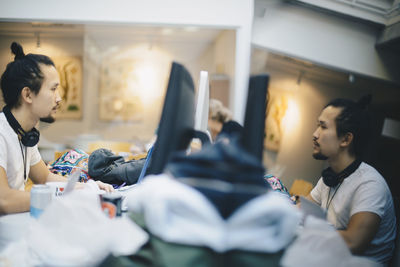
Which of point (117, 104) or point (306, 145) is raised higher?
point (117, 104)

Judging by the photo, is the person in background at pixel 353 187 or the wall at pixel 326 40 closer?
the person in background at pixel 353 187

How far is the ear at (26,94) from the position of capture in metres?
1.43

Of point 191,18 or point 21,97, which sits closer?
point 21,97

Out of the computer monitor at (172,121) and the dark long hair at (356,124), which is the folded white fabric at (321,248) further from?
the dark long hair at (356,124)

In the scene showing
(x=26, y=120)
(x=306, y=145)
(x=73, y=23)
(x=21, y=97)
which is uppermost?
(x=73, y=23)

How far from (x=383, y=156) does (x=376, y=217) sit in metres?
3.38

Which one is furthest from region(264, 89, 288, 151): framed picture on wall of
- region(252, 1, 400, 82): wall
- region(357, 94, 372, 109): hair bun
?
region(357, 94, 372, 109): hair bun

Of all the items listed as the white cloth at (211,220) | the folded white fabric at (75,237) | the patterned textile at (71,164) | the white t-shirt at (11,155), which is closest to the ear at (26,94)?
the white t-shirt at (11,155)

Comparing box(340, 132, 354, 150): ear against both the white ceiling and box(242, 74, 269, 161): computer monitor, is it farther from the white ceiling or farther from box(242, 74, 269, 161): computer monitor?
the white ceiling

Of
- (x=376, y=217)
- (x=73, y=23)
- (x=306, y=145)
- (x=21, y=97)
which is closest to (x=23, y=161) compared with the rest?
(x=21, y=97)

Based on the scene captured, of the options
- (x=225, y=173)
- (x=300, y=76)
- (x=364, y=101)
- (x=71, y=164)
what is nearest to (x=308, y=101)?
(x=300, y=76)

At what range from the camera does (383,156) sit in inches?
162

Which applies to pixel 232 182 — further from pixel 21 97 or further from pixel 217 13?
pixel 217 13

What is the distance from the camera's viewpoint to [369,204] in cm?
128
